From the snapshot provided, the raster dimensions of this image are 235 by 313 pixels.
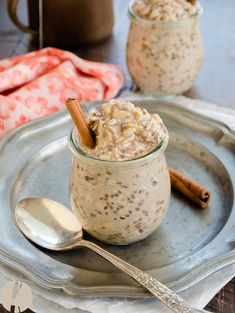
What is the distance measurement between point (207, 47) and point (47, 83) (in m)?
0.44

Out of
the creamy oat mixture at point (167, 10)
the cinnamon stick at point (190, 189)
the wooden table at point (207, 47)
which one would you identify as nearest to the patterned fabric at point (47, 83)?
the wooden table at point (207, 47)

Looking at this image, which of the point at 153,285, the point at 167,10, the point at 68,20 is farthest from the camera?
the point at 68,20

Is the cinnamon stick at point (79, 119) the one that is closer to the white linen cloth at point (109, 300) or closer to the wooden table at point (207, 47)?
the white linen cloth at point (109, 300)

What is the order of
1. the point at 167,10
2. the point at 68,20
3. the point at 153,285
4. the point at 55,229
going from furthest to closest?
the point at 68,20, the point at 167,10, the point at 55,229, the point at 153,285

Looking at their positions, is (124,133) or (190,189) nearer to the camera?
(124,133)

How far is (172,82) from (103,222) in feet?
1.65

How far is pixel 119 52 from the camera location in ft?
5.04

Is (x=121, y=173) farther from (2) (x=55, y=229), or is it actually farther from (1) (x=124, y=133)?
(2) (x=55, y=229)

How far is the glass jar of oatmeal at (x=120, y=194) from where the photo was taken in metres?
0.87

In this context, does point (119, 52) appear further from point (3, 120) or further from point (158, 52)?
point (3, 120)

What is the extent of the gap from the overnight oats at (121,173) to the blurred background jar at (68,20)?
593 mm

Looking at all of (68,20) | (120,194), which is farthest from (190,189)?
(68,20)

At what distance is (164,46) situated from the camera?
1273mm

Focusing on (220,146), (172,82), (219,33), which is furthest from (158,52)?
(219,33)
